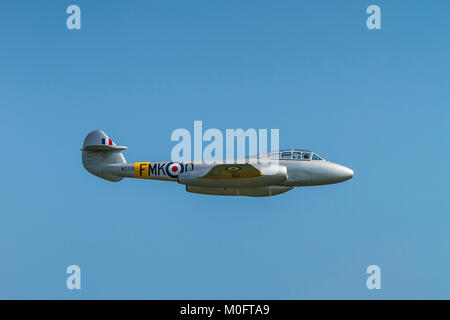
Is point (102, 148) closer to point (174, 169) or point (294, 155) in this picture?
point (174, 169)

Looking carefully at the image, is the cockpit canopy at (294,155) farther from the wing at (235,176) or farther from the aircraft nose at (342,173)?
the wing at (235,176)

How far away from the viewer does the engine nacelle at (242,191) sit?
38.7 meters

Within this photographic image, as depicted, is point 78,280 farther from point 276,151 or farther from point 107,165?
point 276,151

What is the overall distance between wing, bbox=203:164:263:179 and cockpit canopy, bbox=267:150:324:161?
2844mm

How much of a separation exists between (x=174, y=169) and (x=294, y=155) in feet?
26.5

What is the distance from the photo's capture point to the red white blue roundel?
39.0 metres

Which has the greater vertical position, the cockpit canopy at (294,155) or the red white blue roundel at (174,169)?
the cockpit canopy at (294,155)

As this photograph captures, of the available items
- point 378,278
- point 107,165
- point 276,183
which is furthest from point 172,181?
point 378,278

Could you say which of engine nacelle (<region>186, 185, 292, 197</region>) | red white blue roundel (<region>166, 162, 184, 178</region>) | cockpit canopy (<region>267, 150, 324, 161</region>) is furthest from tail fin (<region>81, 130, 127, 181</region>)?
cockpit canopy (<region>267, 150, 324, 161</region>)

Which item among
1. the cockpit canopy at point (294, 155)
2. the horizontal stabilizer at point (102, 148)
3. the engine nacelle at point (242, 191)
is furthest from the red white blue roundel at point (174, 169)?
the cockpit canopy at point (294, 155)

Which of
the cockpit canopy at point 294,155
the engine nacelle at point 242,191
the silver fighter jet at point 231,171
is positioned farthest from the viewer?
the engine nacelle at point 242,191

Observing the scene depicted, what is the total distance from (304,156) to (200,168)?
274 inches

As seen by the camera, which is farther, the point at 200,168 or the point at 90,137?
the point at 90,137

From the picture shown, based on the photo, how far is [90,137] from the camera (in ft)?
135
